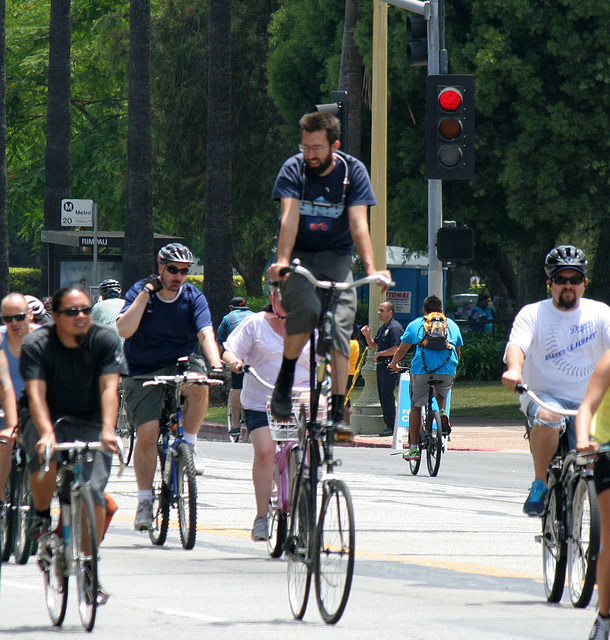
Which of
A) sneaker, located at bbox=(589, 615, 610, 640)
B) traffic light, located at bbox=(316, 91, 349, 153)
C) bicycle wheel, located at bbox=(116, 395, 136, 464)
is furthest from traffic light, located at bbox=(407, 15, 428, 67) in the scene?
sneaker, located at bbox=(589, 615, 610, 640)

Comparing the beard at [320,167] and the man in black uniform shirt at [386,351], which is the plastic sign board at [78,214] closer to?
the man in black uniform shirt at [386,351]

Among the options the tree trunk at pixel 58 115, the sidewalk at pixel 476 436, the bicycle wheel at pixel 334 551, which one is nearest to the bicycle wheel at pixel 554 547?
the bicycle wheel at pixel 334 551

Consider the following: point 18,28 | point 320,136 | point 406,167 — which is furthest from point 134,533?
point 18,28

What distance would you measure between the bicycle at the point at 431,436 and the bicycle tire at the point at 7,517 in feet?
22.6

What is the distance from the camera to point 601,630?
19.1 feet

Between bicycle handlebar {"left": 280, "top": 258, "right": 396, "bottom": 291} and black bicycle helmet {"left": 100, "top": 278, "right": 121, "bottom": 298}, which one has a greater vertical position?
bicycle handlebar {"left": 280, "top": 258, "right": 396, "bottom": 291}

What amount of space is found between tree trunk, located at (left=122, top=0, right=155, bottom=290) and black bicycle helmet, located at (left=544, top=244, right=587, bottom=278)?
18811 mm

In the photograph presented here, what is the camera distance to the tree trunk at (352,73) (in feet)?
81.5

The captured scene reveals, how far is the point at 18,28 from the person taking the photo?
43.8 metres

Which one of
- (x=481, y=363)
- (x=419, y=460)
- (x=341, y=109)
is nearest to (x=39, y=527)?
(x=419, y=460)

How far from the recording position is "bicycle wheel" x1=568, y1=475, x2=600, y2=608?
708 cm

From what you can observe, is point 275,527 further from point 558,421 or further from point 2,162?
point 2,162

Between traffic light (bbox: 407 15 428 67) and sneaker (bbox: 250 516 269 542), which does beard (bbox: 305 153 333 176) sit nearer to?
sneaker (bbox: 250 516 269 542)

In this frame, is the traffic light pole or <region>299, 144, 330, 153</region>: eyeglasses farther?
the traffic light pole
